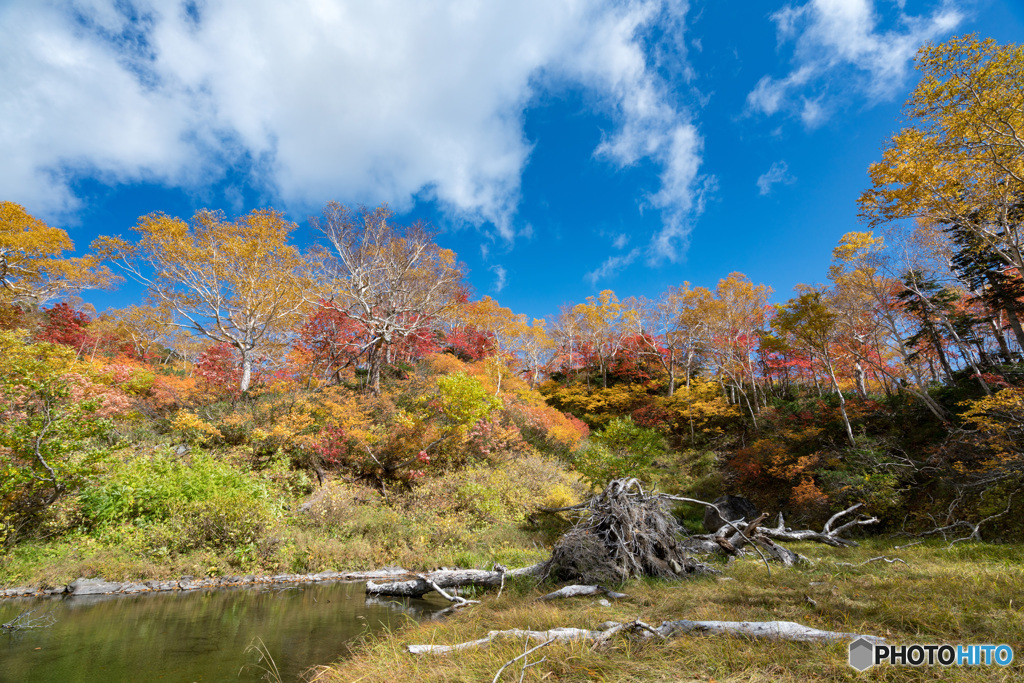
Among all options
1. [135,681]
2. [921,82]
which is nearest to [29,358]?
[135,681]

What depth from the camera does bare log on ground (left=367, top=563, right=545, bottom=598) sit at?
711 centimetres

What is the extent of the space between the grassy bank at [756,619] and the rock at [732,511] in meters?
5.54

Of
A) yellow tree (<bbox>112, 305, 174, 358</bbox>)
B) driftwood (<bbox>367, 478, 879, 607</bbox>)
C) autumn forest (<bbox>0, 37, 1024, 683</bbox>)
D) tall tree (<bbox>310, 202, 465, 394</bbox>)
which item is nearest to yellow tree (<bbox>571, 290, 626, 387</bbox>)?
autumn forest (<bbox>0, 37, 1024, 683</bbox>)

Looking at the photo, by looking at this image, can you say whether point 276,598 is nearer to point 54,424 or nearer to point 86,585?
point 86,585

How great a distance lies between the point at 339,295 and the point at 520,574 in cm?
1753

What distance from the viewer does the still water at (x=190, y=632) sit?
4414 mm

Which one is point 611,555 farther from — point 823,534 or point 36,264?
point 36,264

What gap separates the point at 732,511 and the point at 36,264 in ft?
101

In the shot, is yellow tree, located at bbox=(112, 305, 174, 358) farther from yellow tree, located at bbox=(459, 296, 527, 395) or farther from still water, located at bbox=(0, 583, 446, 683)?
still water, located at bbox=(0, 583, 446, 683)

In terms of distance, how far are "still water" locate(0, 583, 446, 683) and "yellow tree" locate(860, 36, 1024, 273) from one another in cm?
1328

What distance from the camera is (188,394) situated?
16.3 meters

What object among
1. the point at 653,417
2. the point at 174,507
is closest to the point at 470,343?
the point at 653,417

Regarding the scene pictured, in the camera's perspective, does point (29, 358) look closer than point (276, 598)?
No

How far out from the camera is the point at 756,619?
4.02 meters
